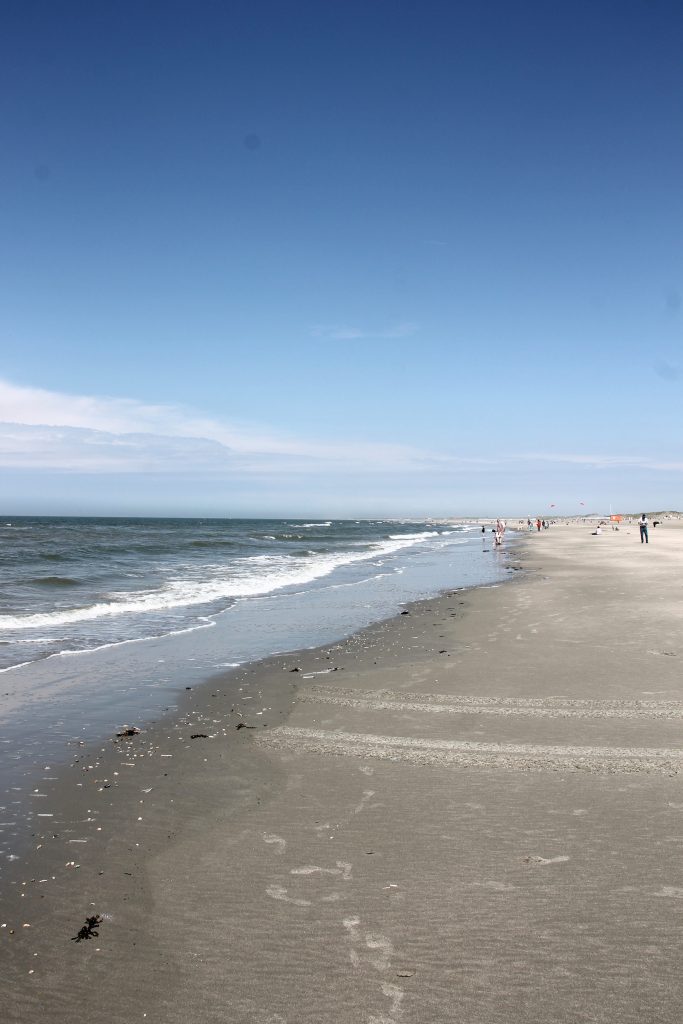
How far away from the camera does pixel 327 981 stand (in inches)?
141

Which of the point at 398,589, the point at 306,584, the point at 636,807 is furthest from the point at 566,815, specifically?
the point at 306,584

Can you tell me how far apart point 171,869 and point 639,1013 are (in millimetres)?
3179

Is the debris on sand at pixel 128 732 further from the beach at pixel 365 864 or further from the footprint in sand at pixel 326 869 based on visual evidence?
the footprint in sand at pixel 326 869

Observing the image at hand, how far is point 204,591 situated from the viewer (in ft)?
78.4

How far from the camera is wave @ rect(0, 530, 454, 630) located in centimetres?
1728

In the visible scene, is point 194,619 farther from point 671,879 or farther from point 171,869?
point 671,879

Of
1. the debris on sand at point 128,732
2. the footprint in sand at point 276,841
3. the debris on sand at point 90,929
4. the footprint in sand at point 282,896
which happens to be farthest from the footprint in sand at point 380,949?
the debris on sand at point 128,732

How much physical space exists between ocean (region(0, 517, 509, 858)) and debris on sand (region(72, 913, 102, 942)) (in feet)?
4.60

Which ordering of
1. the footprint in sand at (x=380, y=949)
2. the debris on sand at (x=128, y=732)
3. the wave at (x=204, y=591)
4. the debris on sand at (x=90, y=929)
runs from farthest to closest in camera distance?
the wave at (x=204, y=591) → the debris on sand at (x=128, y=732) → the debris on sand at (x=90, y=929) → the footprint in sand at (x=380, y=949)

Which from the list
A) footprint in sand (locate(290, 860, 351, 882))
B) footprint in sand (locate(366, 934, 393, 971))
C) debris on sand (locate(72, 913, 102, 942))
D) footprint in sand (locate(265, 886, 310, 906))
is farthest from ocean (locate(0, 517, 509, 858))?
footprint in sand (locate(366, 934, 393, 971))

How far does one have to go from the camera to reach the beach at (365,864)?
3525 millimetres

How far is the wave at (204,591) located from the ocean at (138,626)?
0.19 feet

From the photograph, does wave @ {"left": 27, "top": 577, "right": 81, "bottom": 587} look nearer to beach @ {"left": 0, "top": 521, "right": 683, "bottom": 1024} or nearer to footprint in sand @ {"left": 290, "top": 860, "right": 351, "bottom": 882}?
beach @ {"left": 0, "top": 521, "right": 683, "bottom": 1024}

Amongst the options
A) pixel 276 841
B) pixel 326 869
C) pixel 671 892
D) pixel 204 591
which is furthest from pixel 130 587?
pixel 671 892
